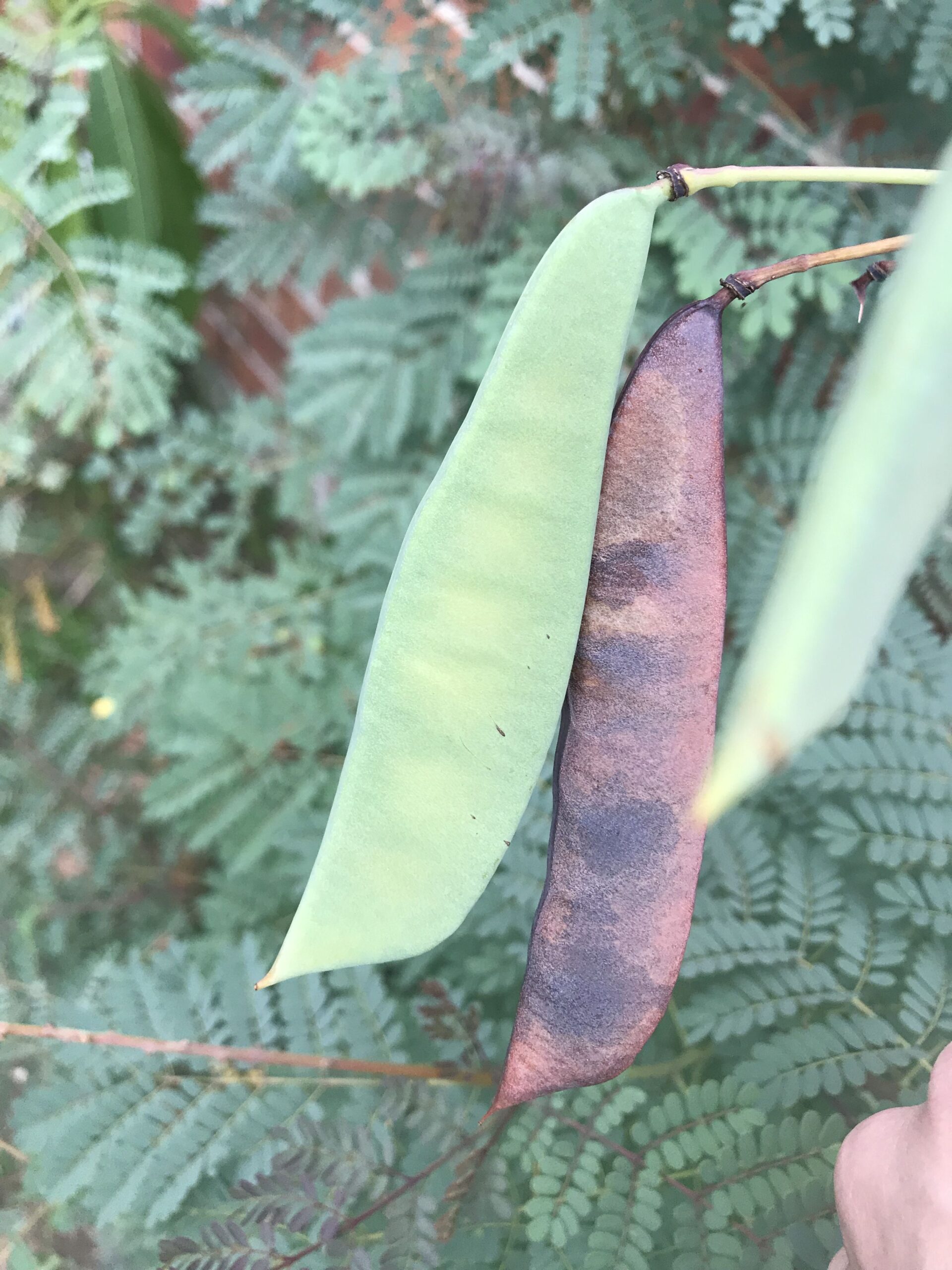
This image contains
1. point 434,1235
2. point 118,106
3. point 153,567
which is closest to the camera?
point 434,1235

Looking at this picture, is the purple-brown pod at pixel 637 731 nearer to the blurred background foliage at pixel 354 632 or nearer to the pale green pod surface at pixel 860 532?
the pale green pod surface at pixel 860 532

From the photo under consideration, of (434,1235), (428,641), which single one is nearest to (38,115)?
(428,641)

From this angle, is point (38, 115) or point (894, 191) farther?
point (38, 115)

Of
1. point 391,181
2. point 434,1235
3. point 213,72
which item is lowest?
point 434,1235

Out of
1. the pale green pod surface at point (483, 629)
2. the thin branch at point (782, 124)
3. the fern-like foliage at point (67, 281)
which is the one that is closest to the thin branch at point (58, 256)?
the fern-like foliage at point (67, 281)

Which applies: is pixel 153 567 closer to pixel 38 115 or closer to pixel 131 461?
pixel 131 461

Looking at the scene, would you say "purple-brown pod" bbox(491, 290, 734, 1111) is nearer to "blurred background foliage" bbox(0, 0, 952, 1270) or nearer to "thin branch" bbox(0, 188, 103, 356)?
"blurred background foliage" bbox(0, 0, 952, 1270)

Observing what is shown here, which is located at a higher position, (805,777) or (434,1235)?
(805,777)

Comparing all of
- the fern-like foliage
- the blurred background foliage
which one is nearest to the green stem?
the blurred background foliage
